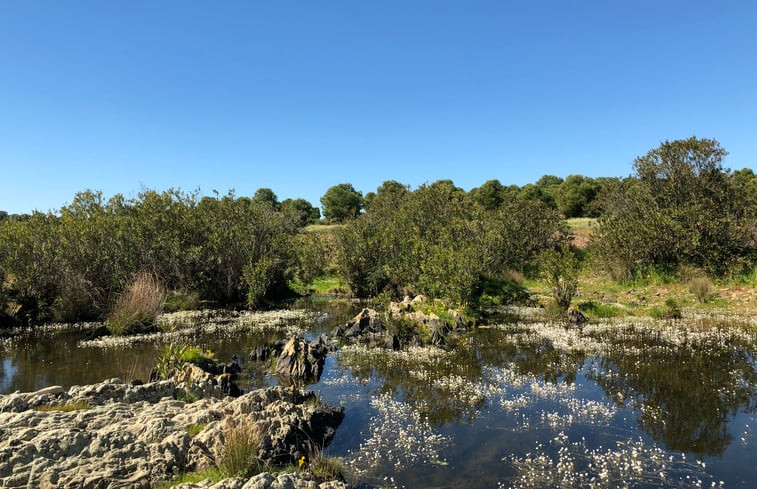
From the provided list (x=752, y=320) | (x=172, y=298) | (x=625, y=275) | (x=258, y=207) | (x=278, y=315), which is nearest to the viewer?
(x=752, y=320)

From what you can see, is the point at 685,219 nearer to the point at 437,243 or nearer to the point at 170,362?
the point at 437,243

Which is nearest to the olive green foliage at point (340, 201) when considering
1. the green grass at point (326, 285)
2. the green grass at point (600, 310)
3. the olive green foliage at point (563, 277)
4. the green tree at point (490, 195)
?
the green tree at point (490, 195)

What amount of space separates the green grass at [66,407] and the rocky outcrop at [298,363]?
276 inches

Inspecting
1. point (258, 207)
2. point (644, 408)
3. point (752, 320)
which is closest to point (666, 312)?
point (752, 320)

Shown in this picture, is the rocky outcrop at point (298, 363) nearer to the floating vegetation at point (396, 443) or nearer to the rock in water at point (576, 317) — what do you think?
the floating vegetation at point (396, 443)

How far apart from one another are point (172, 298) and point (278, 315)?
9.94 m

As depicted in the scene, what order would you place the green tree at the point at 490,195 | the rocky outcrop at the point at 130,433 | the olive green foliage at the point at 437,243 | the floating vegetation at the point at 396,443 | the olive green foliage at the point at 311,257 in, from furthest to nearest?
the green tree at the point at 490,195 → the olive green foliage at the point at 311,257 → the olive green foliage at the point at 437,243 → the floating vegetation at the point at 396,443 → the rocky outcrop at the point at 130,433

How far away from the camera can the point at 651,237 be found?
3597 centimetres

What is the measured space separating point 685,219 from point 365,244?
2667 cm

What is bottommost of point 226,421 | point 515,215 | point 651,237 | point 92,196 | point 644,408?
point 644,408

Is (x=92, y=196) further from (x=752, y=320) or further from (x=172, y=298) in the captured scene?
(x=752, y=320)

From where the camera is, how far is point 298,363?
1767 centimetres

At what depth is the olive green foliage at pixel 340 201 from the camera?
372 feet

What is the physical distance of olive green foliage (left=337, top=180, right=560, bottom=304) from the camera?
3053cm
